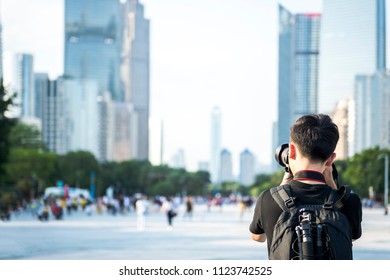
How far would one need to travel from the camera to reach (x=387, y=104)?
26.6 ft

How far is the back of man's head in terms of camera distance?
2.39 meters

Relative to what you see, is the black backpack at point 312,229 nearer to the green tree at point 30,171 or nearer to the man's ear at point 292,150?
the man's ear at point 292,150

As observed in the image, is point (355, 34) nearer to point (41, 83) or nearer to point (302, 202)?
point (302, 202)

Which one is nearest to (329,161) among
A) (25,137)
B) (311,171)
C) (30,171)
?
(311,171)

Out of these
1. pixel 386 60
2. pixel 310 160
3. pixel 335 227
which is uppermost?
pixel 386 60

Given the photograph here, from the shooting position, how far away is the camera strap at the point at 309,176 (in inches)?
93.7

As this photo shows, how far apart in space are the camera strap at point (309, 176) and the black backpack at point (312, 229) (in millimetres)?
77

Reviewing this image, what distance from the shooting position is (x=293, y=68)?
6207 millimetres

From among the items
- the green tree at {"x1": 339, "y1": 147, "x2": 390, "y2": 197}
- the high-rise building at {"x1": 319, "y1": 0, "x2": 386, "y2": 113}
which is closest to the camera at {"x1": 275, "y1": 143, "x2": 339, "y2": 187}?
the high-rise building at {"x1": 319, "y1": 0, "x2": 386, "y2": 113}

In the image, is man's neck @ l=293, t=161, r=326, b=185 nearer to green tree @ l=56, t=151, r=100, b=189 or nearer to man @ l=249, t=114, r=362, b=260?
man @ l=249, t=114, r=362, b=260

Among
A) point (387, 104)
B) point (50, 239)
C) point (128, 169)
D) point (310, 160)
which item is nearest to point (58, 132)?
point (128, 169)

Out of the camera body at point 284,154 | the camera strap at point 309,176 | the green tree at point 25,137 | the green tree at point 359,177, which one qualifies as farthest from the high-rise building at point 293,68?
the green tree at point 25,137

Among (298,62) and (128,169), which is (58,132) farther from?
(298,62)
